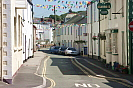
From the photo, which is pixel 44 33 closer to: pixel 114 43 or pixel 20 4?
pixel 114 43

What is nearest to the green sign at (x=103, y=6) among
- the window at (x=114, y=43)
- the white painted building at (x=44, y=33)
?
the window at (x=114, y=43)

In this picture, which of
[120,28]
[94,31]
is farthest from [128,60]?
[94,31]

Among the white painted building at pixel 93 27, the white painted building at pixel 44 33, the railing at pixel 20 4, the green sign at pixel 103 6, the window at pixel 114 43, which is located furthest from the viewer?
the white painted building at pixel 44 33

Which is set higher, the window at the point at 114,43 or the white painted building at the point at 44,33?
the white painted building at the point at 44,33

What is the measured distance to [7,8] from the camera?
1558 centimetres

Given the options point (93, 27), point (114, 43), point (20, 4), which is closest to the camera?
point (20, 4)

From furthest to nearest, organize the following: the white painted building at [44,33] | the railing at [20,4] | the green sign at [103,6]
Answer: the white painted building at [44,33]
the green sign at [103,6]
the railing at [20,4]

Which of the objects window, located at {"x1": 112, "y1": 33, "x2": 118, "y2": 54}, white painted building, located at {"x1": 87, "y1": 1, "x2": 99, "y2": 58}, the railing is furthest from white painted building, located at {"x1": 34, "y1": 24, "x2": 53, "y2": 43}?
the railing

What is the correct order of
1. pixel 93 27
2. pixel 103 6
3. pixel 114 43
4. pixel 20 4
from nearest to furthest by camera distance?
pixel 20 4, pixel 114 43, pixel 103 6, pixel 93 27

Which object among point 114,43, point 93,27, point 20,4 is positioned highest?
point 93,27

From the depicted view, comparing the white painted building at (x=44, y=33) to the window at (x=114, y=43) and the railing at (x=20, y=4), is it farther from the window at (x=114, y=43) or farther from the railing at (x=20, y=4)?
the railing at (x=20, y=4)

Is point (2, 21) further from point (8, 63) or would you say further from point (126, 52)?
point (126, 52)

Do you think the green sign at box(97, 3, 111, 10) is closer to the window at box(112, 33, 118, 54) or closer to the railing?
the window at box(112, 33, 118, 54)

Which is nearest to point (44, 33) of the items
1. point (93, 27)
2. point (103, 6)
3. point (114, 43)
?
point (93, 27)
